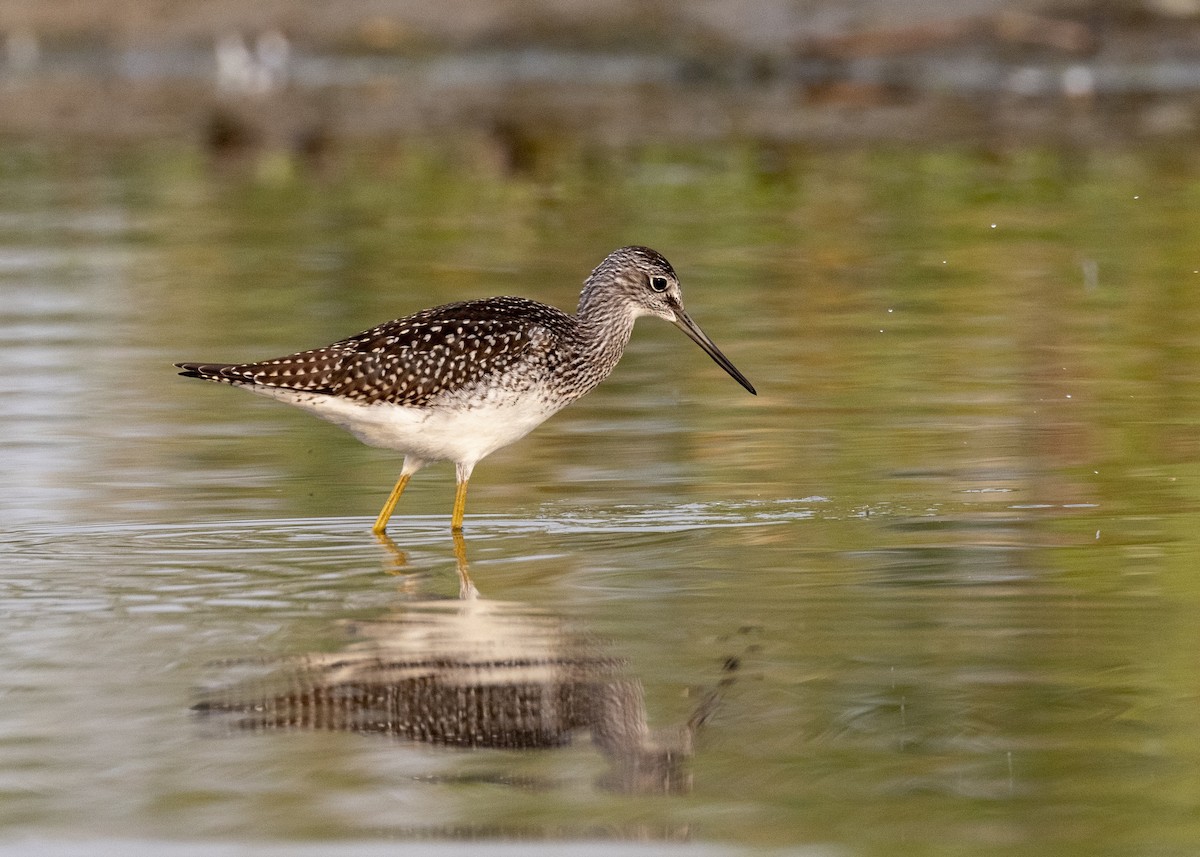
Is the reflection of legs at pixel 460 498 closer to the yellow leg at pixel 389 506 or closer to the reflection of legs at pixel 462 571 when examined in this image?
the reflection of legs at pixel 462 571

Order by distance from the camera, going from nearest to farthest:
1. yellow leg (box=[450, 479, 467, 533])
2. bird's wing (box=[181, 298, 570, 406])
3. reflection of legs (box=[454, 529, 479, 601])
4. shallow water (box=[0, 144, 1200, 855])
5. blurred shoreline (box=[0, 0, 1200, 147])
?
shallow water (box=[0, 144, 1200, 855])
reflection of legs (box=[454, 529, 479, 601])
yellow leg (box=[450, 479, 467, 533])
bird's wing (box=[181, 298, 570, 406])
blurred shoreline (box=[0, 0, 1200, 147])

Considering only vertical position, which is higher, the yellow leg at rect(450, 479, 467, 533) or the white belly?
the white belly

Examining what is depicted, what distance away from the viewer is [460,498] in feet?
31.2

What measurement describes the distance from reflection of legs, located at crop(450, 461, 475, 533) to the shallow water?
94 mm

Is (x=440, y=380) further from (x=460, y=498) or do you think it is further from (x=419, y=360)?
(x=460, y=498)

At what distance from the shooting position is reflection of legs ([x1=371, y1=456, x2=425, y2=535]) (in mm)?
9391

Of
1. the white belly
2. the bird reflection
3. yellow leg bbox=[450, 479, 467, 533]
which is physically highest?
the white belly

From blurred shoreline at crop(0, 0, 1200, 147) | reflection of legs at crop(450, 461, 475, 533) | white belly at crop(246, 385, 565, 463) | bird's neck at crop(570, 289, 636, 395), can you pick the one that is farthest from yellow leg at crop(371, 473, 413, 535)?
blurred shoreline at crop(0, 0, 1200, 147)

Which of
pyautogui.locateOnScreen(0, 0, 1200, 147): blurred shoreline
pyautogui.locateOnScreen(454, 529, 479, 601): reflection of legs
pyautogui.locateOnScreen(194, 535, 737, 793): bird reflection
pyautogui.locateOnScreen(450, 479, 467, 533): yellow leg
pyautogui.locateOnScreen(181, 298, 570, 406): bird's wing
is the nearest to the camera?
pyautogui.locateOnScreen(194, 535, 737, 793): bird reflection

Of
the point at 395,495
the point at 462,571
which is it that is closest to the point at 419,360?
the point at 395,495

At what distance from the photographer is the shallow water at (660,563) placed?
5.81m

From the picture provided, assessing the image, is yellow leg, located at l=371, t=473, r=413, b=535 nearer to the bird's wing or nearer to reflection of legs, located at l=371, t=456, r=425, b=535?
reflection of legs, located at l=371, t=456, r=425, b=535

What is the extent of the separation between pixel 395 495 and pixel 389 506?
12cm

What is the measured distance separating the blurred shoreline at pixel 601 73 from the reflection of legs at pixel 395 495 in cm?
1288
